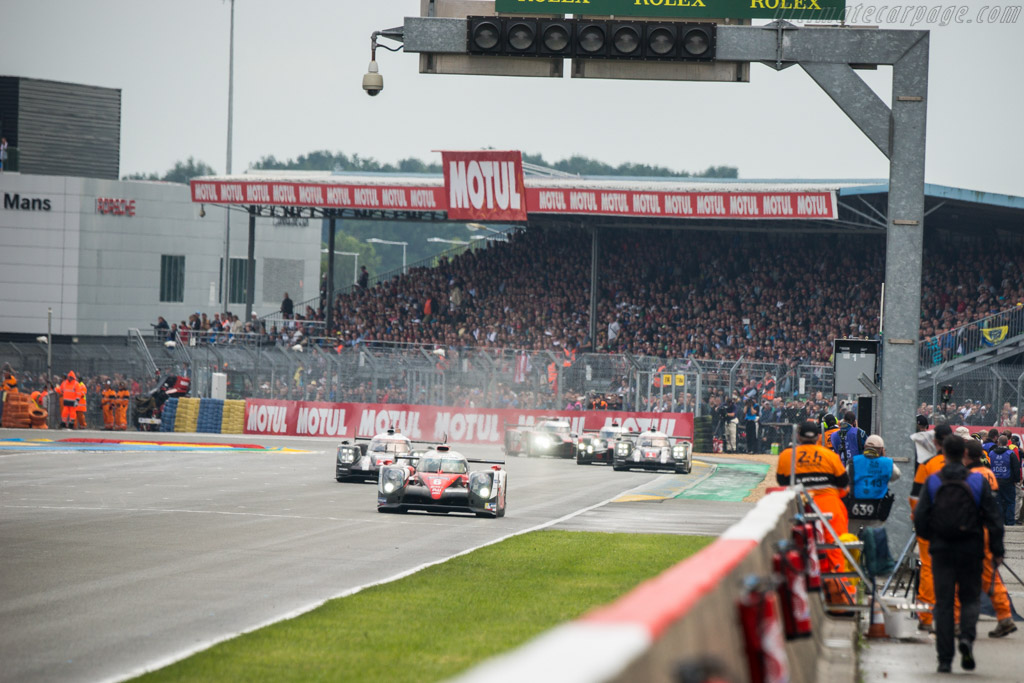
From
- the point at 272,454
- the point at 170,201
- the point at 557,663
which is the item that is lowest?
the point at 272,454

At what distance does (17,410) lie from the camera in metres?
43.8

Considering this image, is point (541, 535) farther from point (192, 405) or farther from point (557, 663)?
point (192, 405)

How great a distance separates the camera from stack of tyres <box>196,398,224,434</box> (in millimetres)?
44719

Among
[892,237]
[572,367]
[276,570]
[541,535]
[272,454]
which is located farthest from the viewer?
[572,367]

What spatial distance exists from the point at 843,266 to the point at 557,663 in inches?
1819

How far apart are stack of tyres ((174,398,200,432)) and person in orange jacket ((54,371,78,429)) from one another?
3.37m

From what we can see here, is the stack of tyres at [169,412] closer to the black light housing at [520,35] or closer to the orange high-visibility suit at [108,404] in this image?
the orange high-visibility suit at [108,404]

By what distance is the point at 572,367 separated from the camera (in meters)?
40.9

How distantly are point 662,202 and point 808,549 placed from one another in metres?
38.1

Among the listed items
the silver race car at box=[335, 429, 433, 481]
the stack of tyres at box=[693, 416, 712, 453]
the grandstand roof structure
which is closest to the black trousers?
the silver race car at box=[335, 429, 433, 481]

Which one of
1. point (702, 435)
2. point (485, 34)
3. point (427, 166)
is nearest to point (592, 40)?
point (485, 34)

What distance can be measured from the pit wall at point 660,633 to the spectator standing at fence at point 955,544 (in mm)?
3473

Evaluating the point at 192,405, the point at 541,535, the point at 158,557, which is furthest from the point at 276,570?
the point at 192,405

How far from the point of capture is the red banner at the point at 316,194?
48.1 meters
